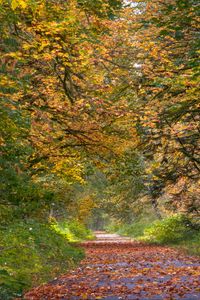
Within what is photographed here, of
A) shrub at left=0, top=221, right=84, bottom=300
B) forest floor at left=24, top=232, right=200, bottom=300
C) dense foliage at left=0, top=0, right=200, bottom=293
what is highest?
dense foliage at left=0, top=0, right=200, bottom=293

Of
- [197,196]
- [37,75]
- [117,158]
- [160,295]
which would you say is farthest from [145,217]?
[160,295]

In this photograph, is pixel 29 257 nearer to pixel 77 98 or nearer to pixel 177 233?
pixel 77 98

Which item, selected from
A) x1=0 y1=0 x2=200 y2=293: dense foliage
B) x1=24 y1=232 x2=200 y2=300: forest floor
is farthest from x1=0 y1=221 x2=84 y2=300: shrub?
x1=24 y1=232 x2=200 y2=300: forest floor

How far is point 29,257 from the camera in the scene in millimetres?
11500

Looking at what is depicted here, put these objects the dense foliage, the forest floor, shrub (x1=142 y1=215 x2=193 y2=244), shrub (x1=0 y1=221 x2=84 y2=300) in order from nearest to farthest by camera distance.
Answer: the forest floor → shrub (x1=0 y1=221 x2=84 y2=300) → the dense foliage → shrub (x1=142 y1=215 x2=193 y2=244)

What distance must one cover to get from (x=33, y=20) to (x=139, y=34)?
22.1 feet

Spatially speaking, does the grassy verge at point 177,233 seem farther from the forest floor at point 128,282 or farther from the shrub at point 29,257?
the shrub at point 29,257

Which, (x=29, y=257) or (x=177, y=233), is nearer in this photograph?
(x=29, y=257)

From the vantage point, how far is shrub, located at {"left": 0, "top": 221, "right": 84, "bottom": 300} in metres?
9.12

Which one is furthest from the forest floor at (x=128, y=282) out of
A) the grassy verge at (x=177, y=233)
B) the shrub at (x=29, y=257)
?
the grassy verge at (x=177, y=233)

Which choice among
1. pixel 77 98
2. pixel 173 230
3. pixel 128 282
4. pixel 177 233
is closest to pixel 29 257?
pixel 128 282

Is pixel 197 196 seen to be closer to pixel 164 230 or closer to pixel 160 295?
pixel 164 230

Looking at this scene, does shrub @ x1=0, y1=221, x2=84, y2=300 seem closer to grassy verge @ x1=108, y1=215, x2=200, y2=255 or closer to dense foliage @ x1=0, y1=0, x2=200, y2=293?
dense foliage @ x1=0, y1=0, x2=200, y2=293

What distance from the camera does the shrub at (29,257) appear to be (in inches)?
359
